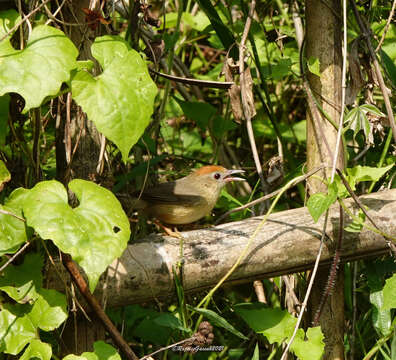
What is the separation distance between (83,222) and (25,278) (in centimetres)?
51

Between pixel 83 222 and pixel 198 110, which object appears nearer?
pixel 83 222

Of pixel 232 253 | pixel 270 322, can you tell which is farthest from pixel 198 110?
pixel 270 322

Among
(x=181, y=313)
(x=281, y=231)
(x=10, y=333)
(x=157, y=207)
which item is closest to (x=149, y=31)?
(x=157, y=207)

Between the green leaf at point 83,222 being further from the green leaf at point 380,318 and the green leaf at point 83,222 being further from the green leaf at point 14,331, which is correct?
the green leaf at point 380,318

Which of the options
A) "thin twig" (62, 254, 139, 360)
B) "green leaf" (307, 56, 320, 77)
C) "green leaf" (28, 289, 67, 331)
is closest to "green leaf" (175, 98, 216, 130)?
"green leaf" (307, 56, 320, 77)

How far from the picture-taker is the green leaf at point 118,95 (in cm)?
247

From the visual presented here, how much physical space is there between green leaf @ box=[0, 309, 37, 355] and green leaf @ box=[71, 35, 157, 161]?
35.1 inches

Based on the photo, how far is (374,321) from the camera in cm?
361

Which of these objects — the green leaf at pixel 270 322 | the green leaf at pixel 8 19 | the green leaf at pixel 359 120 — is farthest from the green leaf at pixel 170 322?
the green leaf at pixel 8 19

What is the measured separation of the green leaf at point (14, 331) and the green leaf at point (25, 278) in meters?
0.08

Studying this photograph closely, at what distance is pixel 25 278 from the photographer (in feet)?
9.21

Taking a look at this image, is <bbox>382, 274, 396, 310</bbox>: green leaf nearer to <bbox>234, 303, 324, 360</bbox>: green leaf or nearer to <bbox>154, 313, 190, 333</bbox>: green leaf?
<bbox>234, 303, 324, 360</bbox>: green leaf

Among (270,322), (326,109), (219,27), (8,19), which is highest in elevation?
(8,19)

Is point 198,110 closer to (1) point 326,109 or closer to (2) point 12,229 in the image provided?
(1) point 326,109
